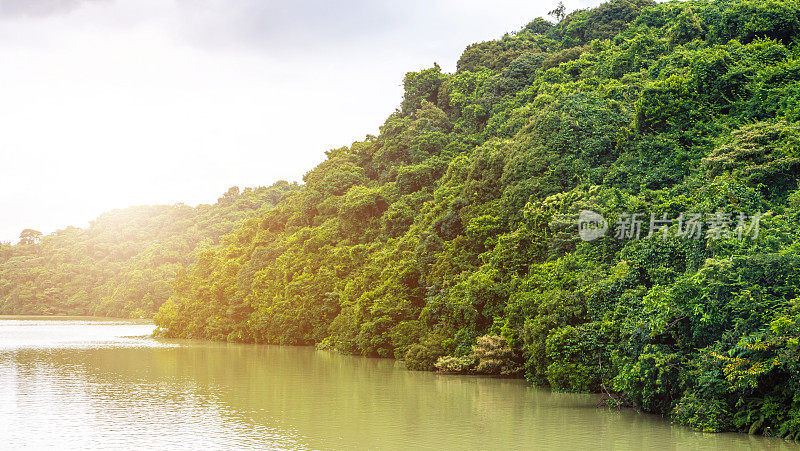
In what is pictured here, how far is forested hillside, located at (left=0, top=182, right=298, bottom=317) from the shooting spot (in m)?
83.4

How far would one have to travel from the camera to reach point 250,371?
28.1 metres

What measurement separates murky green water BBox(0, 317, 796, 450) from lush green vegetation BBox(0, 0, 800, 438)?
1.20m

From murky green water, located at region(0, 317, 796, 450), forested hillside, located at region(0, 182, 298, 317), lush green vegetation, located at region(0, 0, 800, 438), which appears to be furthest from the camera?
forested hillside, located at region(0, 182, 298, 317)

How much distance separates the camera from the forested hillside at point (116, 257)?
83375 mm

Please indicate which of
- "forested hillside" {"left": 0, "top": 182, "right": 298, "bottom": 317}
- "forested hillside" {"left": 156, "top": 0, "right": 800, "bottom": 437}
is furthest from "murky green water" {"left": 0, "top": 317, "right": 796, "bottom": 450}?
"forested hillside" {"left": 0, "top": 182, "right": 298, "bottom": 317}

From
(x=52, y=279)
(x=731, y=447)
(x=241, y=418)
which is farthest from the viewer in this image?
(x=52, y=279)

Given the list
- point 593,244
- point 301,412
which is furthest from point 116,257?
point 593,244

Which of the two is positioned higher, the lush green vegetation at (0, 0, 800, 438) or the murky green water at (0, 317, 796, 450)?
the lush green vegetation at (0, 0, 800, 438)

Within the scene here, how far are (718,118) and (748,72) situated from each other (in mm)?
1803

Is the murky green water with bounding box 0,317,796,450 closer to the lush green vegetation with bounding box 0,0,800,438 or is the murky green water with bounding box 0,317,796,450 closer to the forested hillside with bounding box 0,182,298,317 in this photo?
the lush green vegetation with bounding box 0,0,800,438

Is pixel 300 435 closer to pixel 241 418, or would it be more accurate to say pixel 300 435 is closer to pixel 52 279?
pixel 241 418

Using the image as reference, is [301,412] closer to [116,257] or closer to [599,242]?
[599,242]

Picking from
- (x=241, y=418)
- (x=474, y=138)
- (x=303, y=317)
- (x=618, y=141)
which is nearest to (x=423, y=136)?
(x=474, y=138)

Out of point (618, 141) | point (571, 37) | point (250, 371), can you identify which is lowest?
point (250, 371)
